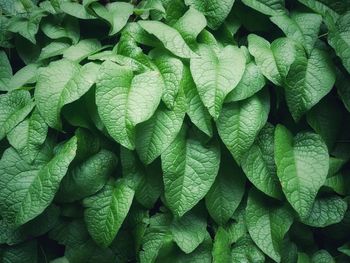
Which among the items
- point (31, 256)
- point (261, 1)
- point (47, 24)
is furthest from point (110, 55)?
point (31, 256)

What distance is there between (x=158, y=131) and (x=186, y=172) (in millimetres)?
133

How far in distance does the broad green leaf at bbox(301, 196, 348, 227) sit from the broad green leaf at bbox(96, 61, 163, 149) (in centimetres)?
55

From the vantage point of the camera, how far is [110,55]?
1021 millimetres

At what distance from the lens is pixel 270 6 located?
3.75ft

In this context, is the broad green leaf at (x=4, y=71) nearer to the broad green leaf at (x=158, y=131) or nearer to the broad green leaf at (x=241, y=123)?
the broad green leaf at (x=158, y=131)

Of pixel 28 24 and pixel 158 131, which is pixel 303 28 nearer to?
pixel 158 131

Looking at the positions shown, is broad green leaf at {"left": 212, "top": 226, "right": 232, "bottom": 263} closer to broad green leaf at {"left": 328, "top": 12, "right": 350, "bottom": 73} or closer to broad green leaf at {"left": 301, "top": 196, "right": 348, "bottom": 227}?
broad green leaf at {"left": 301, "top": 196, "right": 348, "bottom": 227}

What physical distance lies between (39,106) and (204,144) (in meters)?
0.44

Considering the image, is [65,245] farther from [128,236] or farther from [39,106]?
[39,106]

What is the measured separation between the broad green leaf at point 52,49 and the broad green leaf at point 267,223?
71 centimetres

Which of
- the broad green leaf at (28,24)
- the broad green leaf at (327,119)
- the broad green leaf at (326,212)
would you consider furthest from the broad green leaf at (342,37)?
the broad green leaf at (28,24)

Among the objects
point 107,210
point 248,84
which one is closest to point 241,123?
point 248,84

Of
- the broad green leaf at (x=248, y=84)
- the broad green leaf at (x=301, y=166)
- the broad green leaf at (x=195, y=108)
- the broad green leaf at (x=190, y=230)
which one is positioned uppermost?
the broad green leaf at (x=248, y=84)

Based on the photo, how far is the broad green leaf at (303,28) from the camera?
1.08 metres
